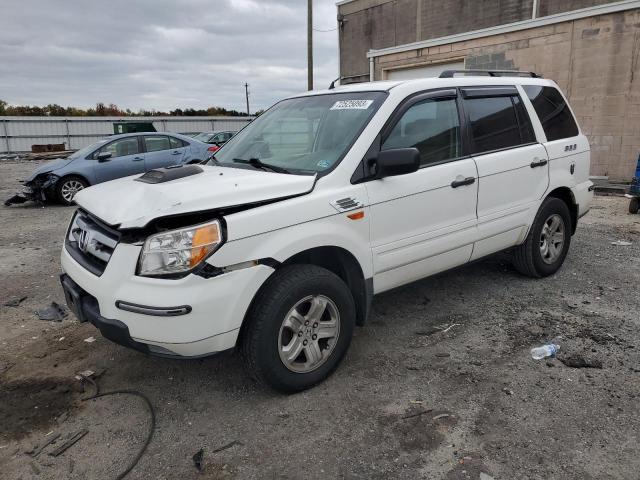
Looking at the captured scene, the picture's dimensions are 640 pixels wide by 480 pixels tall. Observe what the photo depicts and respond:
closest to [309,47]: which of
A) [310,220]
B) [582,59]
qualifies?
[582,59]

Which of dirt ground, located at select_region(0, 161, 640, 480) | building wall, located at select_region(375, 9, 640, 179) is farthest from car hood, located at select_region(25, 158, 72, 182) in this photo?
building wall, located at select_region(375, 9, 640, 179)

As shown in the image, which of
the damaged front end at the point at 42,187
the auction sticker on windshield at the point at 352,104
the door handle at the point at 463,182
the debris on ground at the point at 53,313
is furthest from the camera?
→ the damaged front end at the point at 42,187

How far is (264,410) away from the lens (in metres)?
2.94

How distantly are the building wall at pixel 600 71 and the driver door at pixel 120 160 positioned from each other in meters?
9.95

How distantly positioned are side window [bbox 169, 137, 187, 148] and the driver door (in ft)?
2.82

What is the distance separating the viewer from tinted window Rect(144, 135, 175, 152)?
1160 centimetres

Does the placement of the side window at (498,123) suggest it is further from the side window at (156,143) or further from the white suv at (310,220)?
the side window at (156,143)

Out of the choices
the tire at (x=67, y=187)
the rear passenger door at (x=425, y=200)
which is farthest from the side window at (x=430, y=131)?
the tire at (x=67, y=187)

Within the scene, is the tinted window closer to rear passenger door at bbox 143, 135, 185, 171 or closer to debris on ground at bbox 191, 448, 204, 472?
rear passenger door at bbox 143, 135, 185, 171

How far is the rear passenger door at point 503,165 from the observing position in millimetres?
3996

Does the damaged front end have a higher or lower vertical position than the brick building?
lower

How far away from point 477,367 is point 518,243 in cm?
166

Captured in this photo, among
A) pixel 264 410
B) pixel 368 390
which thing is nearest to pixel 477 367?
pixel 368 390

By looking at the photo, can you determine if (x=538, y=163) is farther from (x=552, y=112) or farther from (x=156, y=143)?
(x=156, y=143)
